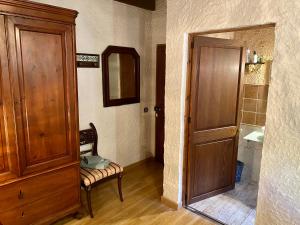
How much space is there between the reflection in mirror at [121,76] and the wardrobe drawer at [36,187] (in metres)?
1.31

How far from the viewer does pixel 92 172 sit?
258 cm

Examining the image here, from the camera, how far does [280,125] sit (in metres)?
1.80

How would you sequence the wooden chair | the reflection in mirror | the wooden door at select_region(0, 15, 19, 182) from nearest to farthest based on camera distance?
the wooden door at select_region(0, 15, 19, 182) → the wooden chair → the reflection in mirror

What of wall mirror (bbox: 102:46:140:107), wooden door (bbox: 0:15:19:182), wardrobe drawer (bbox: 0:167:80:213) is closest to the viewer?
wooden door (bbox: 0:15:19:182)

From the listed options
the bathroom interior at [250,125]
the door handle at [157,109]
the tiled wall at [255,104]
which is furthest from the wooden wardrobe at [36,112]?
the tiled wall at [255,104]

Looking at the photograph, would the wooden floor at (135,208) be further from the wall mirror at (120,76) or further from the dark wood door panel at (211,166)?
the wall mirror at (120,76)

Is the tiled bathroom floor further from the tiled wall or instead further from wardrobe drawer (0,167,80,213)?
wardrobe drawer (0,167,80,213)

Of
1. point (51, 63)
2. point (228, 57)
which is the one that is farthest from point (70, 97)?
point (228, 57)

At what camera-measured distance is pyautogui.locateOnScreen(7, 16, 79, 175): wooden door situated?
1898 mm

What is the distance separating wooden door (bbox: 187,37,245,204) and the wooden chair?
2.83 ft

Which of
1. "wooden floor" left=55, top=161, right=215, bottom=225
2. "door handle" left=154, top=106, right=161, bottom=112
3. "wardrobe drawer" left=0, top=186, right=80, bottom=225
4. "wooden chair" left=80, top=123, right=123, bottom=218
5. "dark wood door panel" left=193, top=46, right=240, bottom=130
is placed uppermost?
"dark wood door panel" left=193, top=46, right=240, bottom=130

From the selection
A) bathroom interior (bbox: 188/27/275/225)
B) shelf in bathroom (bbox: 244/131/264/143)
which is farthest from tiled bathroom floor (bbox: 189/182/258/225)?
shelf in bathroom (bbox: 244/131/264/143)

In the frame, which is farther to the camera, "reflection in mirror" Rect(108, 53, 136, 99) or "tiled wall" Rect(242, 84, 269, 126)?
"reflection in mirror" Rect(108, 53, 136, 99)

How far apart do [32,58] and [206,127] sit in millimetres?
1875
